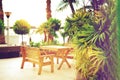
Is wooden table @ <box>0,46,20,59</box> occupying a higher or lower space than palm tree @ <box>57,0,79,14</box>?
lower

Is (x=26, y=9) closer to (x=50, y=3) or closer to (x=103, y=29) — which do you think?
(x=50, y=3)

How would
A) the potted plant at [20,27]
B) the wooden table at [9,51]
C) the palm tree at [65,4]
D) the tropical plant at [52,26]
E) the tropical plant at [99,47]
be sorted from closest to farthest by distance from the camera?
1. the tropical plant at [99,47]
2. the wooden table at [9,51]
3. the palm tree at [65,4]
4. the tropical plant at [52,26]
5. the potted plant at [20,27]

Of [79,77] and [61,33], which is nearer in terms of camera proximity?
[79,77]

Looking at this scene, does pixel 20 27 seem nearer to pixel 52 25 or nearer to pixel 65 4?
pixel 52 25

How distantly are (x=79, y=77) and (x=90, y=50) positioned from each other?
2.46 feet

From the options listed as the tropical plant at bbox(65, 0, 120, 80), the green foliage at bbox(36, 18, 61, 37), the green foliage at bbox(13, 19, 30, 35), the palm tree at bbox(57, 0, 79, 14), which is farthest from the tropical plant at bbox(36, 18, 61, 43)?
the tropical plant at bbox(65, 0, 120, 80)

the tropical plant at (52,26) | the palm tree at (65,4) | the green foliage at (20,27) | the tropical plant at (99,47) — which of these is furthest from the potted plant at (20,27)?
the tropical plant at (99,47)

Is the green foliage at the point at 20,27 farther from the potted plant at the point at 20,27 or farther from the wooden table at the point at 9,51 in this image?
the wooden table at the point at 9,51

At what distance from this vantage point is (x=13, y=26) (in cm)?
1035

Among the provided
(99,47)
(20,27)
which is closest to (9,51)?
(20,27)

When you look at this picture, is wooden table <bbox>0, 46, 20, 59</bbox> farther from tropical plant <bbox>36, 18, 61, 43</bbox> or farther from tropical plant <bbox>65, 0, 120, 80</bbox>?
tropical plant <bbox>65, 0, 120, 80</bbox>

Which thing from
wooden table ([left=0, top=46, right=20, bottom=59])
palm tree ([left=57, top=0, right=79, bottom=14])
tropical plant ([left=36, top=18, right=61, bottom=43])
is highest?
palm tree ([left=57, top=0, right=79, bottom=14])

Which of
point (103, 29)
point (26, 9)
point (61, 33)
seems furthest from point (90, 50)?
point (26, 9)

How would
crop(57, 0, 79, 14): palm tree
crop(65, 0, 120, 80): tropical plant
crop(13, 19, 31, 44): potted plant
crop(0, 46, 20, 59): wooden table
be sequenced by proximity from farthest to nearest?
crop(13, 19, 31, 44): potted plant
crop(57, 0, 79, 14): palm tree
crop(0, 46, 20, 59): wooden table
crop(65, 0, 120, 80): tropical plant
